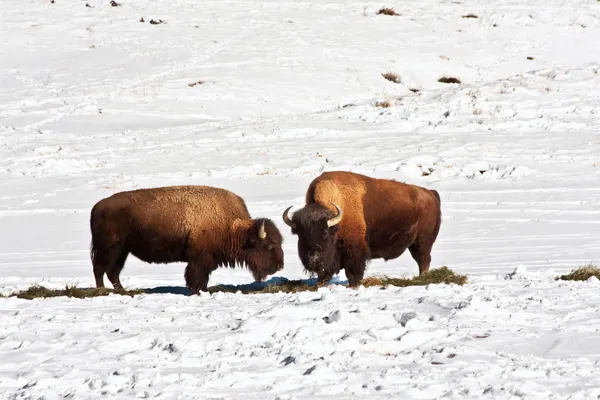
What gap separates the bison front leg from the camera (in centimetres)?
1063

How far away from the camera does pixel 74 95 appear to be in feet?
88.5

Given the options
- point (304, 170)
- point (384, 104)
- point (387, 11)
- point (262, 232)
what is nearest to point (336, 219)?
point (262, 232)

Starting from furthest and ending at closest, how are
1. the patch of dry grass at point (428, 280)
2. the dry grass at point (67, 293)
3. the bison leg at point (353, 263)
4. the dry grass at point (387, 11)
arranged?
the dry grass at point (387, 11)
the bison leg at point (353, 263)
the patch of dry grass at point (428, 280)
the dry grass at point (67, 293)

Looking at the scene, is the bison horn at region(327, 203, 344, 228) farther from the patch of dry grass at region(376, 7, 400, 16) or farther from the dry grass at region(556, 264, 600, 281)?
the patch of dry grass at region(376, 7, 400, 16)

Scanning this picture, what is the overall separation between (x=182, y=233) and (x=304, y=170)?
8.44 m

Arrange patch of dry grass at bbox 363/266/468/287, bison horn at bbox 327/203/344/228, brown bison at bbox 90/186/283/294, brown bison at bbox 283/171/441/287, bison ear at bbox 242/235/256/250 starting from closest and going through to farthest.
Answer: patch of dry grass at bbox 363/266/468/287, brown bison at bbox 283/171/441/287, bison horn at bbox 327/203/344/228, brown bison at bbox 90/186/283/294, bison ear at bbox 242/235/256/250

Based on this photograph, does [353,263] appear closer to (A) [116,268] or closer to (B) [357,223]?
(B) [357,223]

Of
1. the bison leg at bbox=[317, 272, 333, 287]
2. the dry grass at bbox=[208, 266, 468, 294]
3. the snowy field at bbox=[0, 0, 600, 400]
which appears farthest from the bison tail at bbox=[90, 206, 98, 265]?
the bison leg at bbox=[317, 272, 333, 287]

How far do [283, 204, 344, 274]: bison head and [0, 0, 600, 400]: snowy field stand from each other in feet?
2.32

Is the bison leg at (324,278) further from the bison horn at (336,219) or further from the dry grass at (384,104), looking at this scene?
the dry grass at (384,104)

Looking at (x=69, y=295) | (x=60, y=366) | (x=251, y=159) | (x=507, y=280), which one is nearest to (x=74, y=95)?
(x=251, y=159)

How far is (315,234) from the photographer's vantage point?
982 centimetres

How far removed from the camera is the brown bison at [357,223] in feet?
32.4

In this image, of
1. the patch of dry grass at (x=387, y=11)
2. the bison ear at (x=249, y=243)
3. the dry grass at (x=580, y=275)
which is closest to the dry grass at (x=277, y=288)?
the bison ear at (x=249, y=243)
